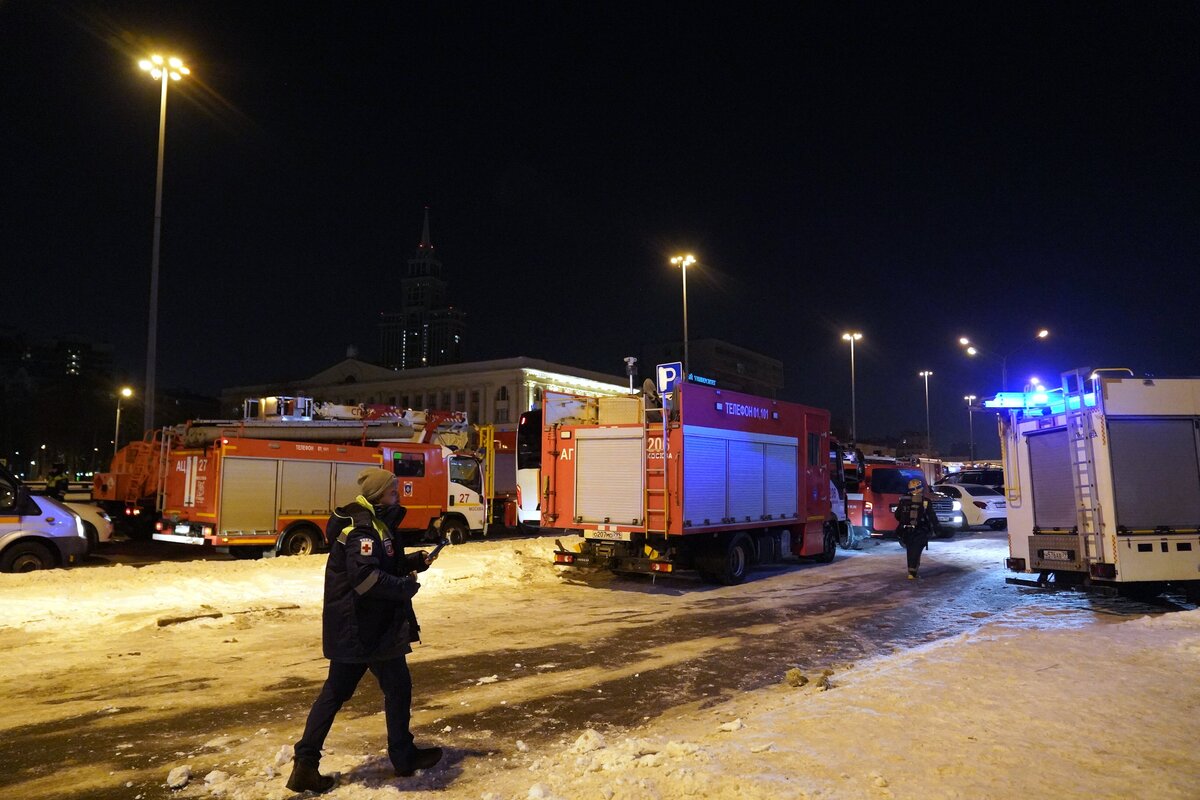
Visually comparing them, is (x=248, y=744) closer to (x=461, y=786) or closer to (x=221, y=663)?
(x=461, y=786)

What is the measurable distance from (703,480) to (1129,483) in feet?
18.8

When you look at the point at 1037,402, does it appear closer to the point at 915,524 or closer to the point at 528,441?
the point at 915,524

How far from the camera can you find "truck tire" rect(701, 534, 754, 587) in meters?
12.7

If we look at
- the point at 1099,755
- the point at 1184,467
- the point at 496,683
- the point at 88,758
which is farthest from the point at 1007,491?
the point at 88,758

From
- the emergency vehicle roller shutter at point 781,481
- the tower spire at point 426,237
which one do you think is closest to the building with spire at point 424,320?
the tower spire at point 426,237

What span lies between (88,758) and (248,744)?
36.2 inches

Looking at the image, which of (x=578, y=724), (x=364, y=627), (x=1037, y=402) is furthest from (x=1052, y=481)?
(x=364, y=627)

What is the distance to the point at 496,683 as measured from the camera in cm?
657

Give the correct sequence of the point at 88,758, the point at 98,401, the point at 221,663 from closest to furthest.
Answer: the point at 88,758 < the point at 221,663 < the point at 98,401

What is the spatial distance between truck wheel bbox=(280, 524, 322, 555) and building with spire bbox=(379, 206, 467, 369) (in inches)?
4971

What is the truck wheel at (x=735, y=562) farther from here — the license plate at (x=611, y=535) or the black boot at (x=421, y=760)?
the black boot at (x=421, y=760)

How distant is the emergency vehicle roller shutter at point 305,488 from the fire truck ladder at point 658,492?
25.0 feet

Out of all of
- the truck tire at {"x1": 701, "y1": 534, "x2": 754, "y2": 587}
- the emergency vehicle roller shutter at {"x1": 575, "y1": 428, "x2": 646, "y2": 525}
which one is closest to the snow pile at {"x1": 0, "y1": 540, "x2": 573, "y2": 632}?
the emergency vehicle roller shutter at {"x1": 575, "y1": 428, "x2": 646, "y2": 525}

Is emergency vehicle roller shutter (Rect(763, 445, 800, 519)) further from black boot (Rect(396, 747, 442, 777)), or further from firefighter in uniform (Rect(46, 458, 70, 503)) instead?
firefighter in uniform (Rect(46, 458, 70, 503))
